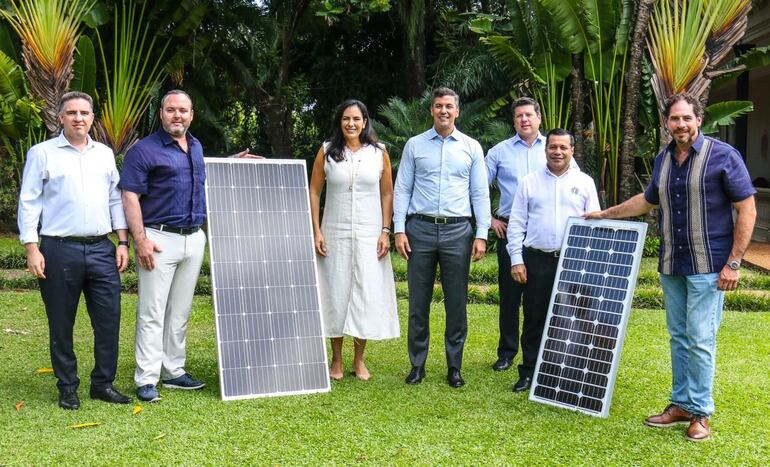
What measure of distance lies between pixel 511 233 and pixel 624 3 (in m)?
6.76

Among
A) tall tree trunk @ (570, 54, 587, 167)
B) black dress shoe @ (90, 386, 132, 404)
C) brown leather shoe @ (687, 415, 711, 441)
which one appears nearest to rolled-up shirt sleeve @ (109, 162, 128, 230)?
black dress shoe @ (90, 386, 132, 404)

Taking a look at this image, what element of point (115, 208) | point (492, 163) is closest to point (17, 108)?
point (115, 208)

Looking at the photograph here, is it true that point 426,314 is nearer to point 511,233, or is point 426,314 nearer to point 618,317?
point 511,233

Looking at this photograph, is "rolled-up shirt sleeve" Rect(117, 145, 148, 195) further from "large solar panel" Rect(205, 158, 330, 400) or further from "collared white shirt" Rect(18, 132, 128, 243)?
"large solar panel" Rect(205, 158, 330, 400)

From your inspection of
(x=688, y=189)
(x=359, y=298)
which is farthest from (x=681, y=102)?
(x=359, y=298)

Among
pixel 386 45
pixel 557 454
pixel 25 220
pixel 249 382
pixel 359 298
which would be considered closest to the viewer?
pixel 557 454

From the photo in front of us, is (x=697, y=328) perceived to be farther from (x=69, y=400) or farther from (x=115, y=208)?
(x=69, y=400)

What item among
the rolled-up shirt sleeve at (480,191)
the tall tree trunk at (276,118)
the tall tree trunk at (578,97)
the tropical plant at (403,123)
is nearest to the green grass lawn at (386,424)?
the rolled-up shirt sleeve at (480,191)

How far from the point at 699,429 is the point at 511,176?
88.5 inches

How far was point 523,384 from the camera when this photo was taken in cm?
536

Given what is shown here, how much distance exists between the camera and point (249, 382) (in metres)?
5.09

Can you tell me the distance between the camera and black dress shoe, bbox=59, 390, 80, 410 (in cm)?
481

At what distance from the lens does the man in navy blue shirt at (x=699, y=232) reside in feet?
13.9

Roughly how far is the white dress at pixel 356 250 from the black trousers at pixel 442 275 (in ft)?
0.60
